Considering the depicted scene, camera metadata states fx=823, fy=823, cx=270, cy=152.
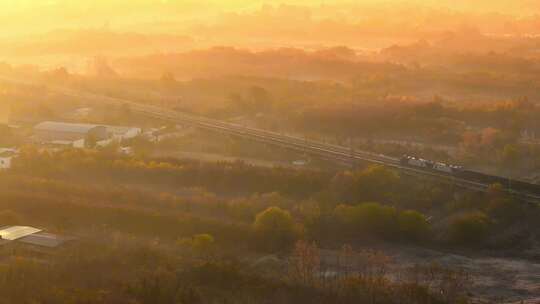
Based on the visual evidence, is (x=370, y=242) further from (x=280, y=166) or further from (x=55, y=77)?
(x=55, y=77)

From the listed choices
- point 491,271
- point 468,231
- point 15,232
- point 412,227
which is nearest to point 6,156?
point 15,232

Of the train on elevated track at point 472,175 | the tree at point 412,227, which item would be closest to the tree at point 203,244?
the tree at point 412,227

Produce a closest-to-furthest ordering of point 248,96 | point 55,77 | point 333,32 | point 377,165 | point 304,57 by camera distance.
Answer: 1. point 377,165
2. point 248,96
3. point 55,77
4. point 304,57
5. point 333,32

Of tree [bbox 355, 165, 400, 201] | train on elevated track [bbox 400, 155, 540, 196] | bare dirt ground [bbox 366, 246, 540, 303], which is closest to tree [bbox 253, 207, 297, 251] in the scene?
bare dirt ground [bbox 366, 246, 540, 303]

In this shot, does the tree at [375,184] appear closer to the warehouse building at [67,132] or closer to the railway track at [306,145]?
the railway track at [306,145]

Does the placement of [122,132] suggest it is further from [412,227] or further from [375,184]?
[412,227]

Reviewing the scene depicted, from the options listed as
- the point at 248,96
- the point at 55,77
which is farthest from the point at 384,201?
the point at 55,77

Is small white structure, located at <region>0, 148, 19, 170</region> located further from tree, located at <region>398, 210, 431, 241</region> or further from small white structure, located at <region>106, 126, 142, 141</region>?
tree, located at <region>398, 210, 431, 241</region>
